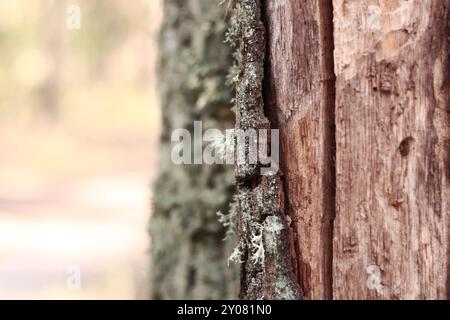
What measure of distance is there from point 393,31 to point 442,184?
280 millimetres

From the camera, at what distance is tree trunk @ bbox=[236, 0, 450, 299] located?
107 centimetres

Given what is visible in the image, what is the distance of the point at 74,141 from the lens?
27.5ft

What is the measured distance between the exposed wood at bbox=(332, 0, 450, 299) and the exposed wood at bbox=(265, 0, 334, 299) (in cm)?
2

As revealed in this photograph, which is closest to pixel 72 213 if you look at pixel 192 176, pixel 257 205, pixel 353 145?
pixel 192 176

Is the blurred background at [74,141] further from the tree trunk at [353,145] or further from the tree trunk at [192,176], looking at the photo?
the tree trunk at [353,145]

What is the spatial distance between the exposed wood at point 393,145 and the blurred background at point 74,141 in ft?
12.8

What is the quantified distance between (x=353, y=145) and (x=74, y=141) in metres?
7.63

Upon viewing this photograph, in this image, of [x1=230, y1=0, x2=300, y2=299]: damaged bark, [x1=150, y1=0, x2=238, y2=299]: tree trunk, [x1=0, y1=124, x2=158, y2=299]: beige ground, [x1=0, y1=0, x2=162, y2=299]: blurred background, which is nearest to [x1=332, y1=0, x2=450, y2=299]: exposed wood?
[x1=230, y1=0, x2=300, y2=299]: damaged bark

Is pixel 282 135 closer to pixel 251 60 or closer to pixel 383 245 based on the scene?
pixel 251 60

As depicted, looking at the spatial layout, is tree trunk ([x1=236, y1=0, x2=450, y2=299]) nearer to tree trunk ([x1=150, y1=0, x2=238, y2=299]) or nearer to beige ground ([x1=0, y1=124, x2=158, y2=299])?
tree trunk ([x1=150, y1=0, x2=238, y2=299])

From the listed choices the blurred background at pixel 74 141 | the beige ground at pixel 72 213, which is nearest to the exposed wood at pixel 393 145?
the beige ground at pixel 72 213

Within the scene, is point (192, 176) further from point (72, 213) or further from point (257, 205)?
point (72, 213)

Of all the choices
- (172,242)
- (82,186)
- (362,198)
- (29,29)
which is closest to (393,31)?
(362,198)

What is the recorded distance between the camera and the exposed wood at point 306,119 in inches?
43.6
